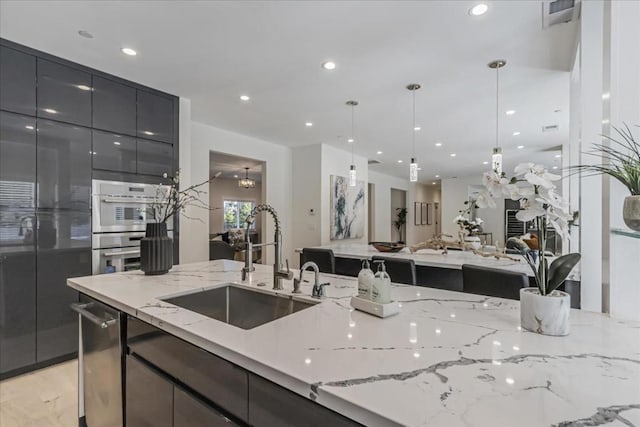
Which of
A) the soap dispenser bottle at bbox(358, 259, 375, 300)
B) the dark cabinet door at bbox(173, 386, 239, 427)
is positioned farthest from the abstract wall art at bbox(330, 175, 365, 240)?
the dark cabinet door at bbox(173, 386, 239, 427)

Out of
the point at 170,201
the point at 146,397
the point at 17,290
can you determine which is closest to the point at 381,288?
the point at 146,397

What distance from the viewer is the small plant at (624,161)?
102 cm

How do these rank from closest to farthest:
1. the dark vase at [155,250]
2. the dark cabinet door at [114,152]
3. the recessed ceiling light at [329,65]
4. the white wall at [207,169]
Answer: the dark vase at [155,250] → the recessed ceiling light at [329,65] → the dark cabinet door at [114,152] → the white wall at [207,169]

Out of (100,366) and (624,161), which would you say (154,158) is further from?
(624,161)

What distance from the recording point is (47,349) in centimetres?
259

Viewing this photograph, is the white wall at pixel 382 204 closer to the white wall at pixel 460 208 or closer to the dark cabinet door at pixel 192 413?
the white wall at pixel 460 208

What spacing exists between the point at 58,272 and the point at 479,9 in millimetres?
3892

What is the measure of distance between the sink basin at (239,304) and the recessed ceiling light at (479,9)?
2.19 meters

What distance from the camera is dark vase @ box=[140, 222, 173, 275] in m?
1.95

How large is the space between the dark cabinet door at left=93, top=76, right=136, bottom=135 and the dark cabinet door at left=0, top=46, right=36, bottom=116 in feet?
1.44

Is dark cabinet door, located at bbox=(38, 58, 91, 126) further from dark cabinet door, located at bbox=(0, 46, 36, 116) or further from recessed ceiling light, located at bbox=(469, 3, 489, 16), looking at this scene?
recessed ceiling light, located at bbox=(469, 3, 489, 16)

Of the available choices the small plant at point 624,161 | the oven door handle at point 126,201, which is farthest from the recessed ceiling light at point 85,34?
the small plant at point 624,161

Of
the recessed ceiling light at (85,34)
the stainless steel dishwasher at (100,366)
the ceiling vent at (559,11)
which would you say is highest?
the ceiling vent at (559,11)

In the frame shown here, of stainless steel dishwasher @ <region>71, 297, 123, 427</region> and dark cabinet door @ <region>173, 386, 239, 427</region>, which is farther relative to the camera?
stainless steel dishwasher @ <region>71, 297, 123, 427</region>
